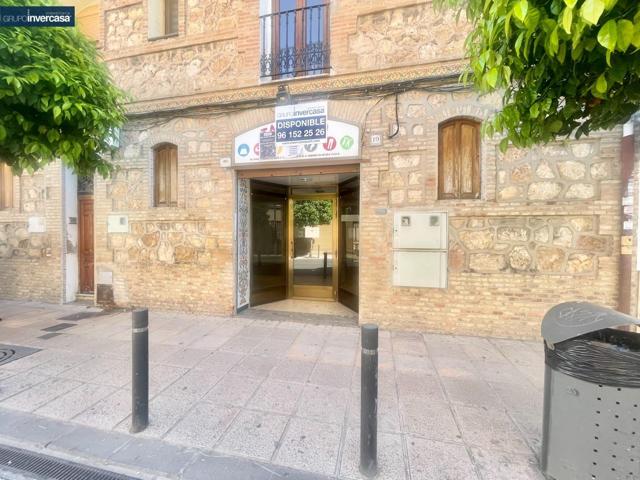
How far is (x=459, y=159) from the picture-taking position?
5367 millimetres

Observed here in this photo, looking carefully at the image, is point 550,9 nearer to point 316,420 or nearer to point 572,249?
point 316,420

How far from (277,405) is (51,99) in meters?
4.33

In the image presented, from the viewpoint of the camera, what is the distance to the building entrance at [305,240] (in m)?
7.00

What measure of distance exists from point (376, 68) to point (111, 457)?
20.3ft

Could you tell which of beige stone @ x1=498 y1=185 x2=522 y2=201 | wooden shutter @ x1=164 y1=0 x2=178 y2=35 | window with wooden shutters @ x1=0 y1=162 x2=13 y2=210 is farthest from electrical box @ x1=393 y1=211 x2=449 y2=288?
window with wooden shutters @ x1=0 y1=162 x2=13 y2=210

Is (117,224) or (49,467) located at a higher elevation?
(117,224)

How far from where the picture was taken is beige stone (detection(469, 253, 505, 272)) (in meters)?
5.10

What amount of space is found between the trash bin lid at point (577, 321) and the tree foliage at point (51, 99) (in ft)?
16.8

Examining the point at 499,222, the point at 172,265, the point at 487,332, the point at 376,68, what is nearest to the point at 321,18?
the point at 376,68

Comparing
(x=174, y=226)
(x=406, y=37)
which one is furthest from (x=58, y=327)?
(x=406, y=37)

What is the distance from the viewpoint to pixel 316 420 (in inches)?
116

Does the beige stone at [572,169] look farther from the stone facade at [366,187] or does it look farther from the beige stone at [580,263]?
the beige stone at [580,263]

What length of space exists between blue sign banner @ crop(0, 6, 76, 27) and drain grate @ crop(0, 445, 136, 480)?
4.21 meters

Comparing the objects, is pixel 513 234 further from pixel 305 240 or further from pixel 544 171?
pixel 305 240
